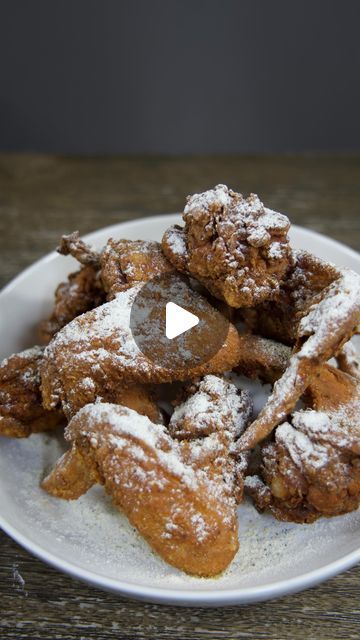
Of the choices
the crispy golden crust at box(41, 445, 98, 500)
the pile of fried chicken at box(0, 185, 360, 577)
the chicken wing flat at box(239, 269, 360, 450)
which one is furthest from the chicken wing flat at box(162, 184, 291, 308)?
the crispy golden crust at box(41, 445, 98, 500)

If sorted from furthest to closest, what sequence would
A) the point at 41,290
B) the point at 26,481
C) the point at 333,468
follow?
the point at 41,290 → the point at 26,481 → the point at 333,468

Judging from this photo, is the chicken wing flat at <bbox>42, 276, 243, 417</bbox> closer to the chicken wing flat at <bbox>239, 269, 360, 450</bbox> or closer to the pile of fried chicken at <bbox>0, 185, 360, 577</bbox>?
the pile of fried chicken at <bbox>0, 185, 360, 577</bbox>

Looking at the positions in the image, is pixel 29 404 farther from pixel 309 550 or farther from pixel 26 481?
pixel 309 550

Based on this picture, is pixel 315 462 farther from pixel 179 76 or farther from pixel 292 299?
pixel 179 76

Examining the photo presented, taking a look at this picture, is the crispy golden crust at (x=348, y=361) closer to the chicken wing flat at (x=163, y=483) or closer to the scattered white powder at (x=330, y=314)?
the scattered white powder at (x=330, y=314)

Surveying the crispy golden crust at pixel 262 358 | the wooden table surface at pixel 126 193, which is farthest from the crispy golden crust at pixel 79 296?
the wooden table surface at pixel 126 193

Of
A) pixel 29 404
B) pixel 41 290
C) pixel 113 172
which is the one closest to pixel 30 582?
pixel 29 404
